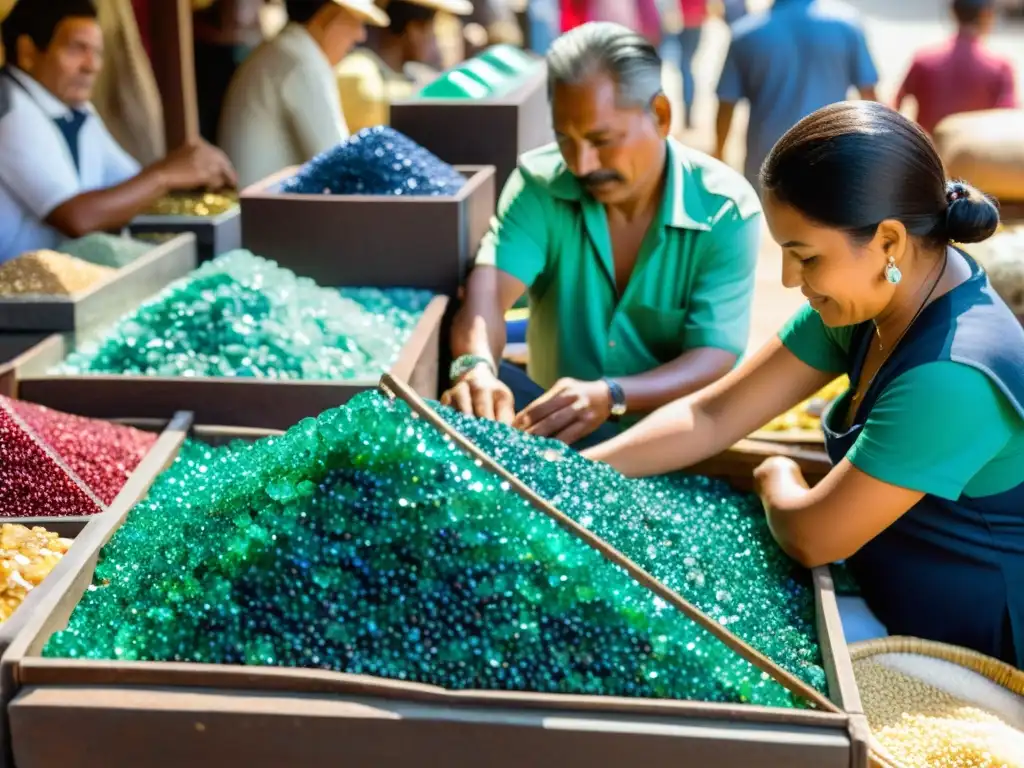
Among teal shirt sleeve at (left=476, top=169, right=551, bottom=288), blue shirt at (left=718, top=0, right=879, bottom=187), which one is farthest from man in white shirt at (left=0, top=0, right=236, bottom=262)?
blue shirt at (left=718, top=0, right=879, bottom=187)

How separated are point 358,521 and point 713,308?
46.7 inches

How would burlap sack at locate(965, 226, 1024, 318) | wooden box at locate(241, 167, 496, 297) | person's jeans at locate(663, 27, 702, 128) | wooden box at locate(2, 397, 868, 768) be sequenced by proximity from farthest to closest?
person's jeans at locate(663, 27, 702, 128)
burlap sack at locate(965, 226, 1024, 318)
wooden box at locate(241, 167, 496, 297)
wooden box at locate(2, 397, 868, 768)

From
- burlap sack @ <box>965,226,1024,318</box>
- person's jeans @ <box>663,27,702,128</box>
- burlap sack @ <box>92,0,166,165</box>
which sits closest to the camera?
burlap sack @ <box>965,226,1024,318</box>

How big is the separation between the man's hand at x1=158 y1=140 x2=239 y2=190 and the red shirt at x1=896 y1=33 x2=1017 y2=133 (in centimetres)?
298

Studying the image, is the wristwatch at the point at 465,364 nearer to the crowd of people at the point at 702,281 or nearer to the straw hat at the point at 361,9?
the crowd of people at the point at 702,281

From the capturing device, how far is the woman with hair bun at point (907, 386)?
1.35 m

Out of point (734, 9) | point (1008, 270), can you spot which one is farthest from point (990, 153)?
→ point (734, 9)

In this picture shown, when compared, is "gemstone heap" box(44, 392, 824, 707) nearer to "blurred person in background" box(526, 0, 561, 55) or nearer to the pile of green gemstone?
the pile of green gemstone

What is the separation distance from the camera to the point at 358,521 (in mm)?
1184

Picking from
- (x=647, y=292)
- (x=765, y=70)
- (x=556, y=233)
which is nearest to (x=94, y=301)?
(x=556, y=233)

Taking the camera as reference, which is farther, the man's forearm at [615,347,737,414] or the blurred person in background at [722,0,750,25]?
the blurred person in background at [722,0,750,25]

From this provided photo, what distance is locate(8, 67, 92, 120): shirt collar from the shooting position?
3.10 metres

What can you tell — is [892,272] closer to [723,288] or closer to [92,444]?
[723,288]

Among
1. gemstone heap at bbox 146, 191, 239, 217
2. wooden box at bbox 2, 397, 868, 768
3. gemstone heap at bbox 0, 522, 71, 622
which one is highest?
wooden box at bbox 2, 397, 868, 768
